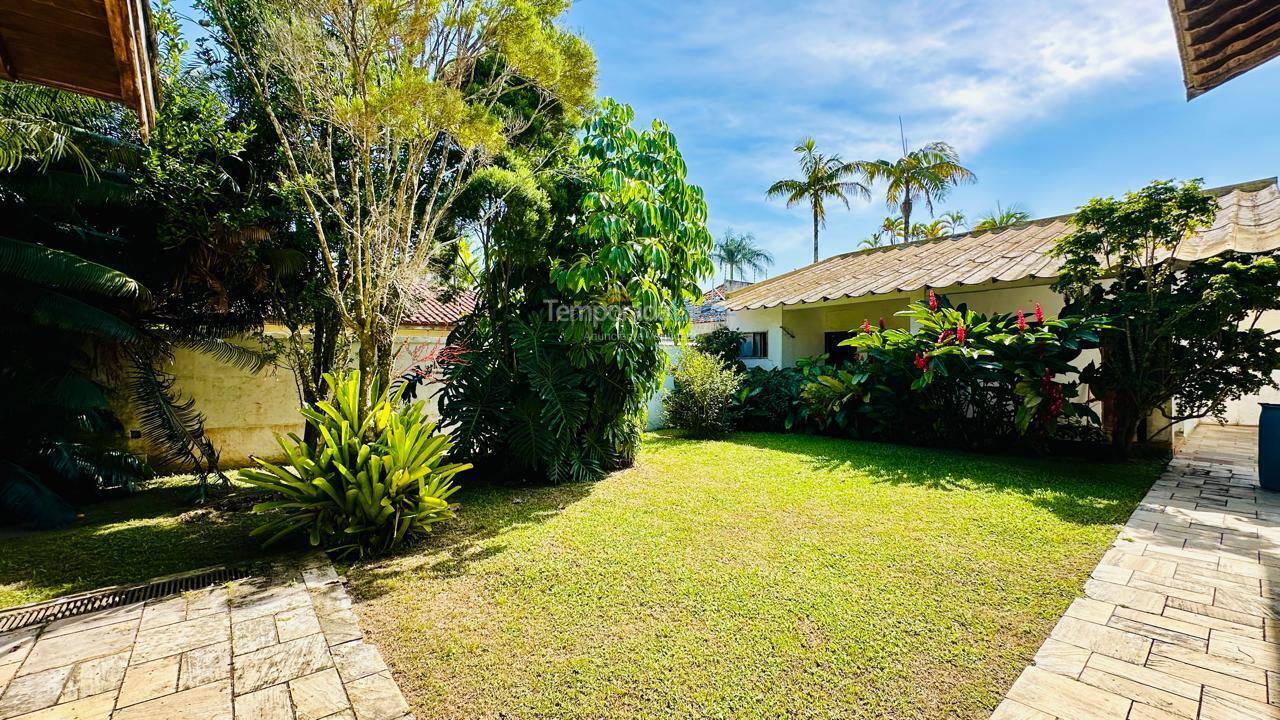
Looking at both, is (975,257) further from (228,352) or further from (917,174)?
(228,352)

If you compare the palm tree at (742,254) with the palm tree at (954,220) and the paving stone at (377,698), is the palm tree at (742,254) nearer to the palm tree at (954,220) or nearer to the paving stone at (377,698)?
the palm tree at (954,220)

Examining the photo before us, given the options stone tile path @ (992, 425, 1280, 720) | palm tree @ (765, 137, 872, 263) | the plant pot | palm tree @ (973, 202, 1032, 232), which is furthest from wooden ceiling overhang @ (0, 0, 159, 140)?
palm tree @ (973, 202, 1032, 232)

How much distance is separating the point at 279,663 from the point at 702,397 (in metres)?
7.37

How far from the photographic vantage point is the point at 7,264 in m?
4.19

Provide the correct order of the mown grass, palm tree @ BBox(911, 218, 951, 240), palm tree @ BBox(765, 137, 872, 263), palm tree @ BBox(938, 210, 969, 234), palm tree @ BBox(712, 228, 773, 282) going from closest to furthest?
the mown grass → palm tree @ BBox(765, 137, 872, 263) → palm tree @ BBox(911, 218, 951, 240) → palm tree @ BBox(938, 210, 969, 234) → palm tree @ BBox(712, 228, 773, 282)

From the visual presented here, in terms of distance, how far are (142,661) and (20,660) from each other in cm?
62

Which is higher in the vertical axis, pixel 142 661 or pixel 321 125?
pixel 321 125

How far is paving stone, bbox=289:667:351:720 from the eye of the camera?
6.73 feet

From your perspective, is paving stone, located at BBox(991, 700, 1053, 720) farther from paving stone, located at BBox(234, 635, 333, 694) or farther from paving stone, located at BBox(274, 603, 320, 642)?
paving stone, located at BBox(274, 603, 320, 642)

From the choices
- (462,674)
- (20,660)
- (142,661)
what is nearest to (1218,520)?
(462,674)

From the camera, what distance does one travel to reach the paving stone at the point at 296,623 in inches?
104

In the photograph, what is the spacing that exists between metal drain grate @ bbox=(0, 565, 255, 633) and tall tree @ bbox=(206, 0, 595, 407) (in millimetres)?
1495

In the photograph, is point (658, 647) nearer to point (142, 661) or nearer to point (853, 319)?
point (142, 661)

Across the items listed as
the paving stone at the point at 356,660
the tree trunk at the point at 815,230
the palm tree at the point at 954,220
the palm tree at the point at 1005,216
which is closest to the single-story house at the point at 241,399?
the paving stone at the point at 356,660
